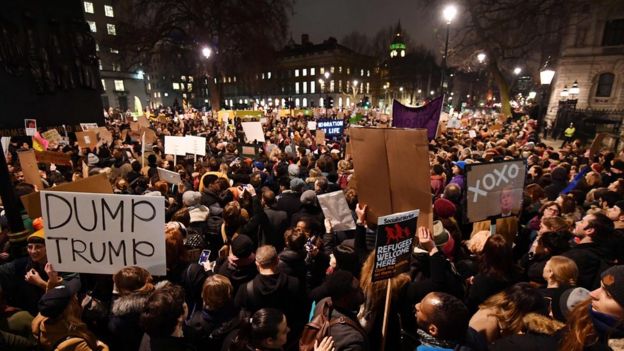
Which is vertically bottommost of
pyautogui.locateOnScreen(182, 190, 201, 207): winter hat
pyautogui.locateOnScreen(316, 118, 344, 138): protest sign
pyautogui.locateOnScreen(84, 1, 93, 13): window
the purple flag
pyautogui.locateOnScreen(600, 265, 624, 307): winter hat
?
pyautogui.locateOnScreen(182, 190, 201, 207): winter hat

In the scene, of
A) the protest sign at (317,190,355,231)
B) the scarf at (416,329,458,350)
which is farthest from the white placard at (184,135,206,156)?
the scarf at (416,329,458,350)

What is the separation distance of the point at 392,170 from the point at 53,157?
9.12 m

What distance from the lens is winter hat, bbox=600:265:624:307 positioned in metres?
1.95

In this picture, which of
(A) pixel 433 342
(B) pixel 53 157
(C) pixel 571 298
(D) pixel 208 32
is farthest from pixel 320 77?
(A) pixel 433 342

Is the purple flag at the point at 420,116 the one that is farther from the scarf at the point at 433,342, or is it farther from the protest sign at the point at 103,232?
the protest sign at the point at 103,232

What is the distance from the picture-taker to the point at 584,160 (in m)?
9.20

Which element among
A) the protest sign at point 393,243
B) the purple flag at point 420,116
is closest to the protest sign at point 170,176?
the purple flag at point 420,116

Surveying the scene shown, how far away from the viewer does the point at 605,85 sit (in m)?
36.1

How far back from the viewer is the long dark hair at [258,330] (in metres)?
2.18

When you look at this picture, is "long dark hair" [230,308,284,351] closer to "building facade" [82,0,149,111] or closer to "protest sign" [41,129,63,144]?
"protest sign" [41,129,63,144]

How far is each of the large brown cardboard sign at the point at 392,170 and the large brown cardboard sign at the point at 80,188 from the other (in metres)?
3.24

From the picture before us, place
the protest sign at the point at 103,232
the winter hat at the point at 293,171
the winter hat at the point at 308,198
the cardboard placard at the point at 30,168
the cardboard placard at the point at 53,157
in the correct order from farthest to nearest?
the cardboard placard at the point at 53,157 → the winter hat at the point at 293,171 → the cardboard placard at the point at 30,168 → the winter hat at the point at 308,198 → the protest sign at the point at 103,232

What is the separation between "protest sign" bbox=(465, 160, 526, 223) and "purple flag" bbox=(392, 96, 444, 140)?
314 cm

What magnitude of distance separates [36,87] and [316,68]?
7045 centimetres
